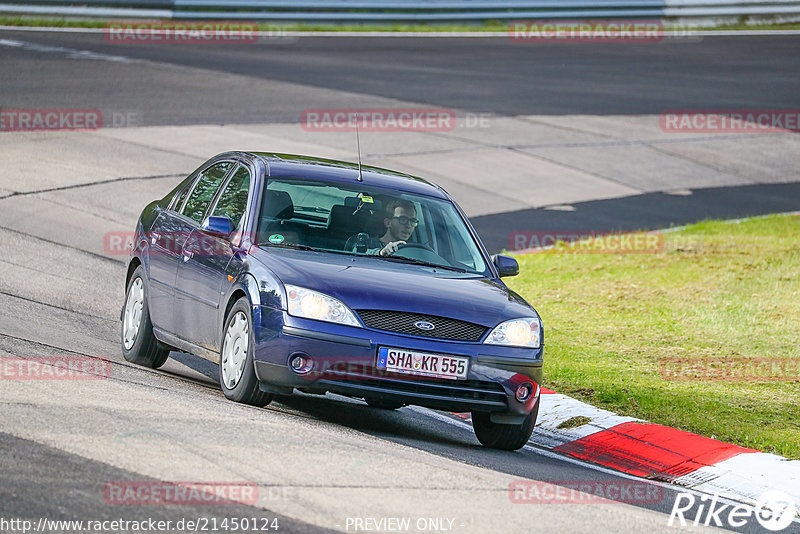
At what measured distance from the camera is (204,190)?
9.45 metres

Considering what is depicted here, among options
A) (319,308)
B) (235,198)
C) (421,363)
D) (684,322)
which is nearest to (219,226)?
(235,198)

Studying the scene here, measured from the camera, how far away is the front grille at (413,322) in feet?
24.5

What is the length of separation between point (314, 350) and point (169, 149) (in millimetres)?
12830

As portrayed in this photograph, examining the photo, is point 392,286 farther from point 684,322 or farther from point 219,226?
point 684,322

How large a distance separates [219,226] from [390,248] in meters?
1.15

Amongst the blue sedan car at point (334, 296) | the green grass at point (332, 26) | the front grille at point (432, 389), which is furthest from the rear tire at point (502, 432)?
the green grass at point (332, 26)

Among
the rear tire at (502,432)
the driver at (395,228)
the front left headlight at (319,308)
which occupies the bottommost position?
the rear tire at (502,432)

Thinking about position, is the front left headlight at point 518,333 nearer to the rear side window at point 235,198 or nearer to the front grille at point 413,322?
the front grille at point 413,322

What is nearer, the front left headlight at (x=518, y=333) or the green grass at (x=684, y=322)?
the front left headlight at (x=518, y=333)

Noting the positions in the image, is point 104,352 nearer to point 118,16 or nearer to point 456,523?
point 456,523

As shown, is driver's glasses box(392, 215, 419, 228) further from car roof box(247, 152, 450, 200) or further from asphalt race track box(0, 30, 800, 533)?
asphalt race track box(0, 30, 800, 533)

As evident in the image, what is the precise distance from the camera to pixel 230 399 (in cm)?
798

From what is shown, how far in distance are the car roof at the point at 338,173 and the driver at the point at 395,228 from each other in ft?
0.74

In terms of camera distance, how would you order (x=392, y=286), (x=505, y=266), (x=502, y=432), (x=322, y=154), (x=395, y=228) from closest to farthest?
1. (x=392, y=286)
2. (x=502, y=432)
3. (x=395, y=228)
4. (x=505, y=266)
5. (x=322, y=154)
